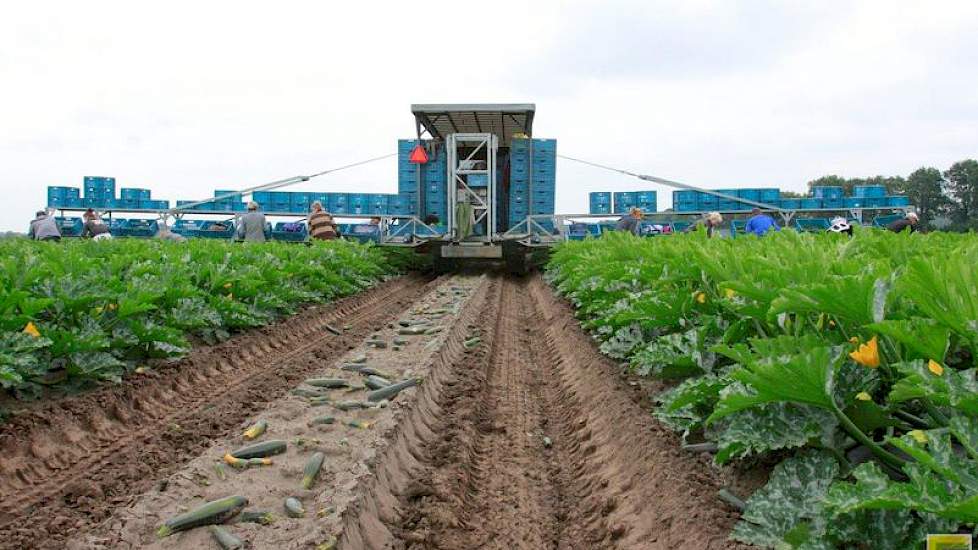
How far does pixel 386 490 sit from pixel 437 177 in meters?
14.6

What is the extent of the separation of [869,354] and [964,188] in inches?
2532

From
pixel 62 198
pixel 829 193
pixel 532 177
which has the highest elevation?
pixel 829 193

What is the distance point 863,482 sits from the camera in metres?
1.65

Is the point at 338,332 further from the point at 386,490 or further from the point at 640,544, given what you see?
the point at 640,544

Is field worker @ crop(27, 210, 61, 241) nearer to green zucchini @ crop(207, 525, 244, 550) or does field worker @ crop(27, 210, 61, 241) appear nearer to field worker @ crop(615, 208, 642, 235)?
field worker @ crop(615, 208, 642, 235)

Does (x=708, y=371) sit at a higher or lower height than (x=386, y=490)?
higher

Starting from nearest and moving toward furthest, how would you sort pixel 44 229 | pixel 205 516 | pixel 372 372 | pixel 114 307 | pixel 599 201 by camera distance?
pixel 205 516
pixel 114 307
pixel 372 372
pixel 44 229
pixel 599 201

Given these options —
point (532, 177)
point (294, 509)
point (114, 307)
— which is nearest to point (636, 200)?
point (532, 177)

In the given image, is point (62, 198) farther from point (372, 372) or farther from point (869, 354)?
point (869, 354)

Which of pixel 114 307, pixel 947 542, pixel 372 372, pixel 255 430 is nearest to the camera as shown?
pixel 947 542

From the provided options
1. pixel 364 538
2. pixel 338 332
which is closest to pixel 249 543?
pixel 364 538

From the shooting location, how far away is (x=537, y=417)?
4789mm

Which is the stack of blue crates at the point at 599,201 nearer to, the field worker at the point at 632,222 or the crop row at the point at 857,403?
the field worker at the point at 632,222

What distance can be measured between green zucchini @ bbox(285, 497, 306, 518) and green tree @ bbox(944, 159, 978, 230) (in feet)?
196
